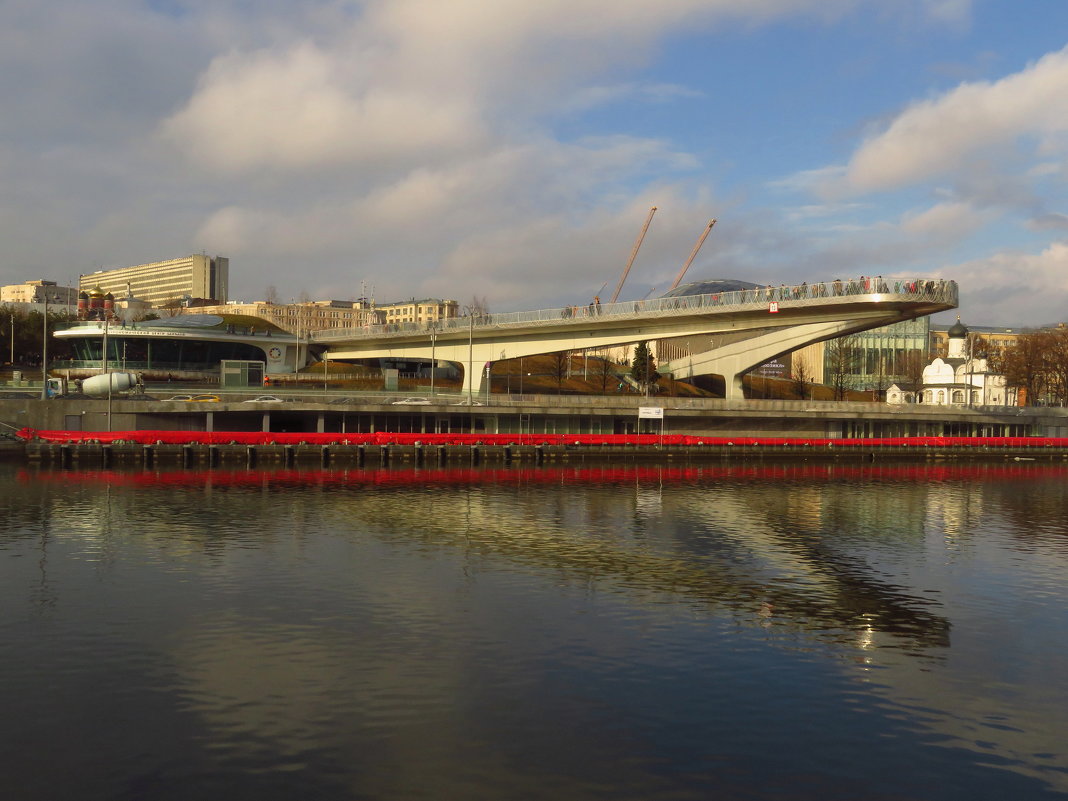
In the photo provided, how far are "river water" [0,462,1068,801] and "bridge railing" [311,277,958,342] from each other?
38.1 m

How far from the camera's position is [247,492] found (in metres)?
57.4

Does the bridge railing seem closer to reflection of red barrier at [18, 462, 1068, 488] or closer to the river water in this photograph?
reflection of red barrier at [18, 462, 1068, 488]

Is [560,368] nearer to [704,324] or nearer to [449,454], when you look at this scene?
[704,324]

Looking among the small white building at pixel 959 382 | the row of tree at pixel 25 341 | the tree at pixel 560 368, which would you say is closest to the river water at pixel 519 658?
the tree at pixel 560 368

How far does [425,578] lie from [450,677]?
11.1 metres

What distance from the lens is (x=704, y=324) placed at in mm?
93312

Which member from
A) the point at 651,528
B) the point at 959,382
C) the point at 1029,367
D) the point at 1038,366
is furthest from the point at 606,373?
the point at 651,528

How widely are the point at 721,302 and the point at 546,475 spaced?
28.2 metres

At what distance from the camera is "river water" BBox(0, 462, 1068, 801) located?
18.1 meters

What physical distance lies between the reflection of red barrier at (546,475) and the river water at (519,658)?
46.7 ft

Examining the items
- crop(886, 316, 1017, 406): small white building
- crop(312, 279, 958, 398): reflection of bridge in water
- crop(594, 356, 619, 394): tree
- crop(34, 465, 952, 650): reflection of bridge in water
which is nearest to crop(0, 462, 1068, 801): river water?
crop(34, 465, 952, 650): reflection of bridge in water

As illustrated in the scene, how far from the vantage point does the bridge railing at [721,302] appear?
82.4 metres

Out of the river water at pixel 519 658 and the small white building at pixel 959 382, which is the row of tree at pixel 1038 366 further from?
the river water at pixel 519 658

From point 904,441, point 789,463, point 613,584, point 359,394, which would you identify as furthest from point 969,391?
point 613,584
